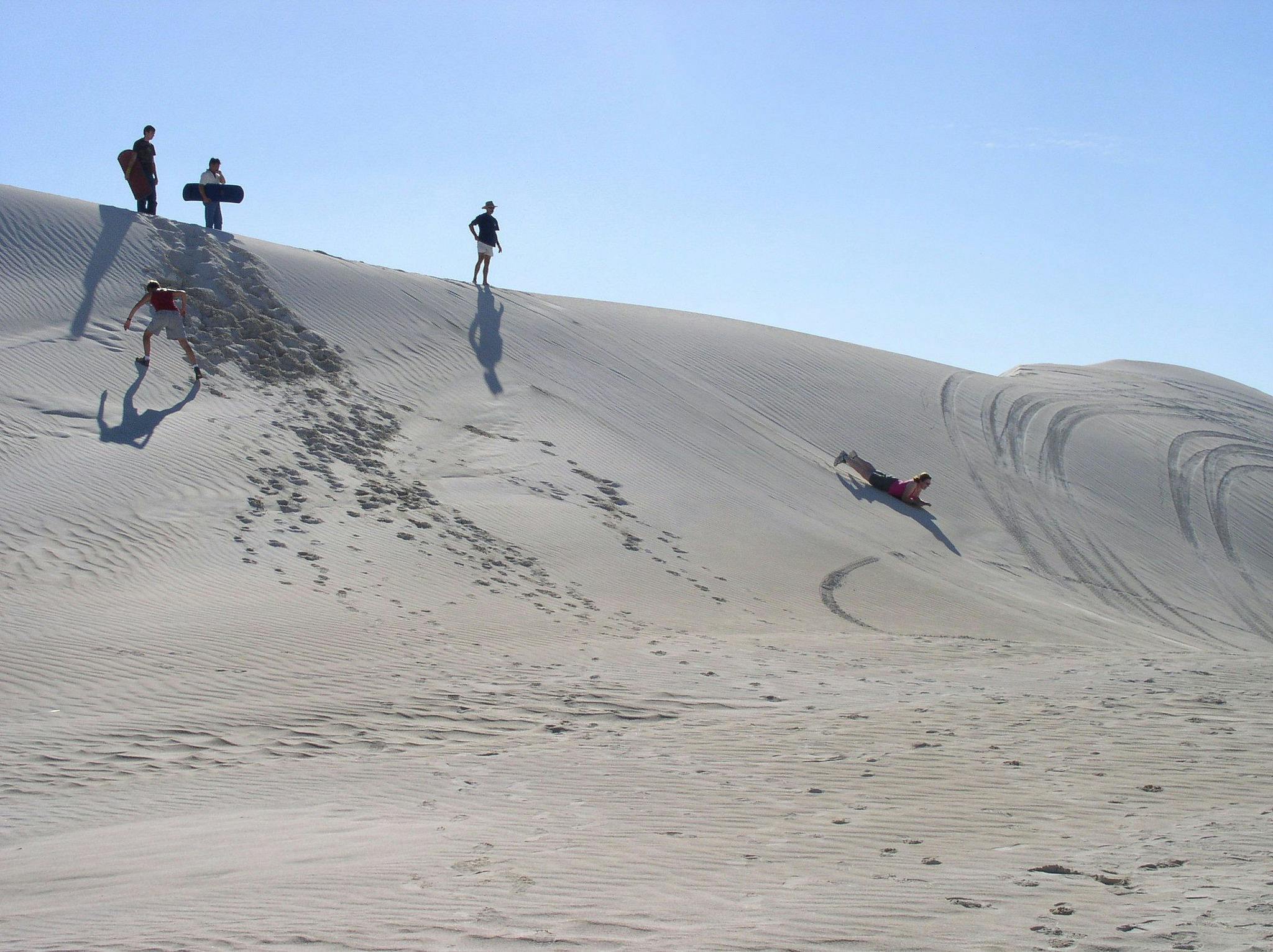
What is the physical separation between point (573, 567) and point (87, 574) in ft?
15.5

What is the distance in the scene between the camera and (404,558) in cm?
1083

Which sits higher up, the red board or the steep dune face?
the red board

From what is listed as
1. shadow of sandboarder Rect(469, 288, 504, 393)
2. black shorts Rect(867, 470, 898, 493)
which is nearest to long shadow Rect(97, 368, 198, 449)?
shadow of sandboarder Rect(469, 288, 504, 393)

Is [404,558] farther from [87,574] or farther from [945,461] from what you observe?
[945,461]

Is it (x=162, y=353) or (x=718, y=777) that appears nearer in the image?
(x=718, y=777)

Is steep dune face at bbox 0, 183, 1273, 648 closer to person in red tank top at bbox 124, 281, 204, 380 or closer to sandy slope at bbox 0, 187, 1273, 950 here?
sandy slope at bbox 0, 187, 1273, 950

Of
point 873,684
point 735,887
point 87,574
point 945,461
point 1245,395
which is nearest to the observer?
point 735,887

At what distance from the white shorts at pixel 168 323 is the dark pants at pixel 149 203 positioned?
4.82 metres

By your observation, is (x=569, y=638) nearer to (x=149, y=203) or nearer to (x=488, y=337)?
(x=488, y=337)

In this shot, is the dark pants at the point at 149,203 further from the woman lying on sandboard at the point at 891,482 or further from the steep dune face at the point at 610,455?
the woman lying on sandboard at the point at 891,482

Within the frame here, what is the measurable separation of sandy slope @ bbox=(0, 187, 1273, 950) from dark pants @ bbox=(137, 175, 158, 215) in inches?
19.0

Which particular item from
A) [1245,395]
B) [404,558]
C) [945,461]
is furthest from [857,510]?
[1245,395]

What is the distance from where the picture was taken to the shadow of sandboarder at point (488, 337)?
16531 millimetres

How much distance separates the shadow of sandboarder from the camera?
16.5m
